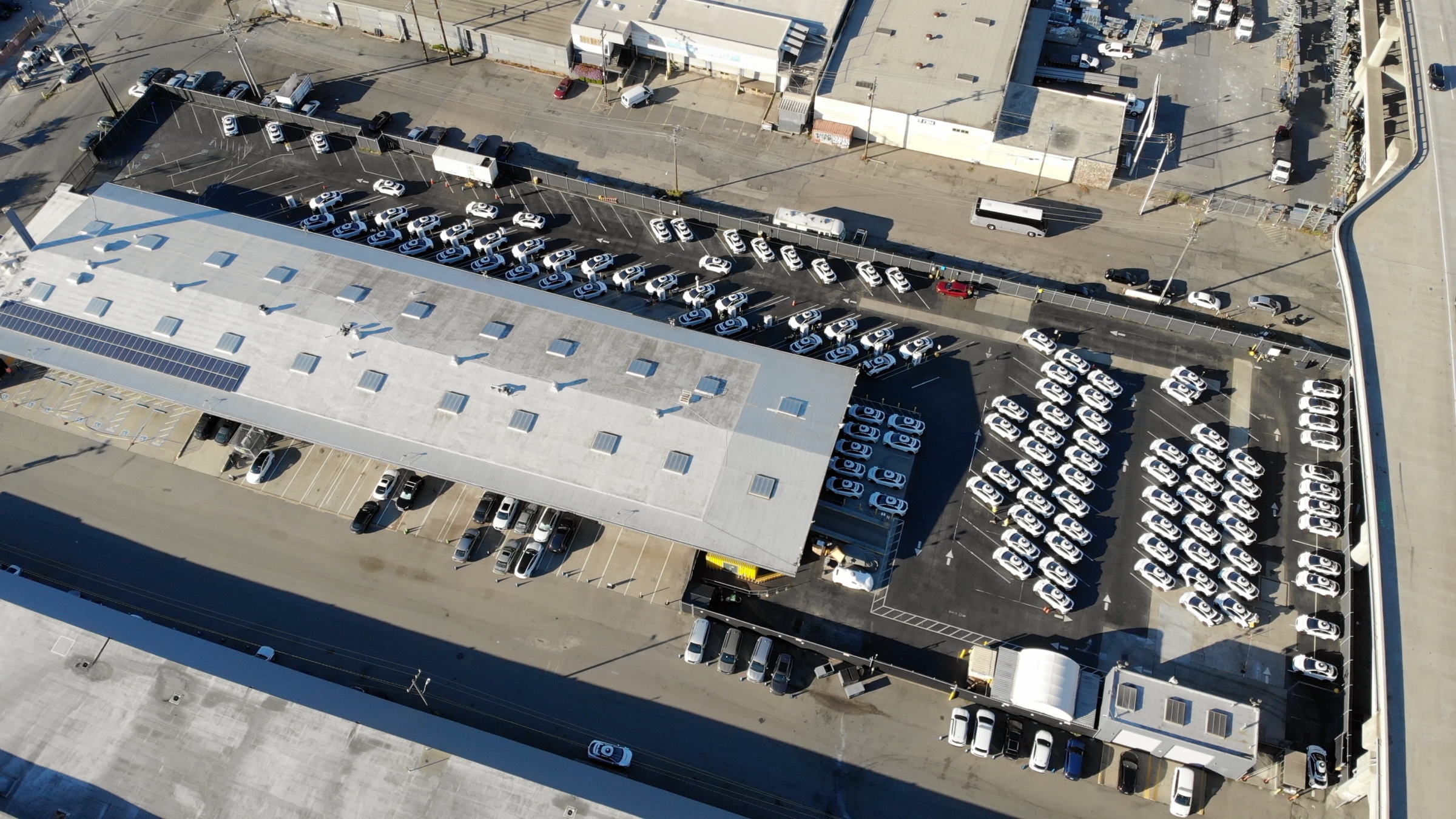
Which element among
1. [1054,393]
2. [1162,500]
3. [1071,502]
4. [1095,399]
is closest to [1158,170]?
[1095,399]

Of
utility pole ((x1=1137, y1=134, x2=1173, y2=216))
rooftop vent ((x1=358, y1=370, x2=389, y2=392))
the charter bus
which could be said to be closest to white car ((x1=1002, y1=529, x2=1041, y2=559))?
the charter bus

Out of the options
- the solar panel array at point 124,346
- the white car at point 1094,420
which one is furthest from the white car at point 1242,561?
the solar panel array at point 124,346

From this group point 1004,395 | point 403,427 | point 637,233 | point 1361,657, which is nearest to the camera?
point 1361,657

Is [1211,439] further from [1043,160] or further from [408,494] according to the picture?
[408,494]

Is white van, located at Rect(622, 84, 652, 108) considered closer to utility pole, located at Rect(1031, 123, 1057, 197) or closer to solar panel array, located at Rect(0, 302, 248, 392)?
utility pole, located at Rect(1031, 123, 1057, 197)

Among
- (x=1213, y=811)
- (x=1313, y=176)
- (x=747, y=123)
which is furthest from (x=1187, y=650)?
(x=747, y=123)

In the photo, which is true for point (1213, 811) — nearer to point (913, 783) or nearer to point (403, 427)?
point (913, 783)
